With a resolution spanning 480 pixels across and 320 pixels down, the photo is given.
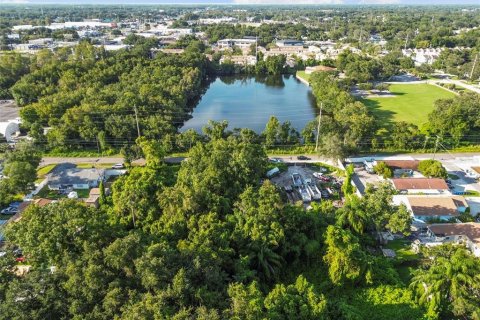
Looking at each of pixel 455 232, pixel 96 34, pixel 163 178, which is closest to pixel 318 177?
pixel 455 232

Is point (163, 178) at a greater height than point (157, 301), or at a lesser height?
lesser

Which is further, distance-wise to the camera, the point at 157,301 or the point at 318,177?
the point at 318,177

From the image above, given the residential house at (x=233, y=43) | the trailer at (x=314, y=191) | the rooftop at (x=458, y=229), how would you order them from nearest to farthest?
the rooftop at (x=458, y=229) < the trailer at (x=314, y=191) < the residential house at (x=233, y=43)

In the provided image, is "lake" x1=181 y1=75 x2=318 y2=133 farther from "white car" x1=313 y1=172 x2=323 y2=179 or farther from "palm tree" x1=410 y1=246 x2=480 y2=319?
"palm tree" x1=410 y1=246 x2=480 y2=319

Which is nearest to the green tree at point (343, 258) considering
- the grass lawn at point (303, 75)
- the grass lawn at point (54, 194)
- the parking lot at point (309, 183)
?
the parking lot at point (309, 183)

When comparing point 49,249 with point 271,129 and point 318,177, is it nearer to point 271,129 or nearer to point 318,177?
point 318,177

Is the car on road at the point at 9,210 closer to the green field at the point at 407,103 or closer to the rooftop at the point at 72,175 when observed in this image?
the rooftop at the point at 72,175

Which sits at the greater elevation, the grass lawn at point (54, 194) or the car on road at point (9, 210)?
the car on road at point (9, 210)
